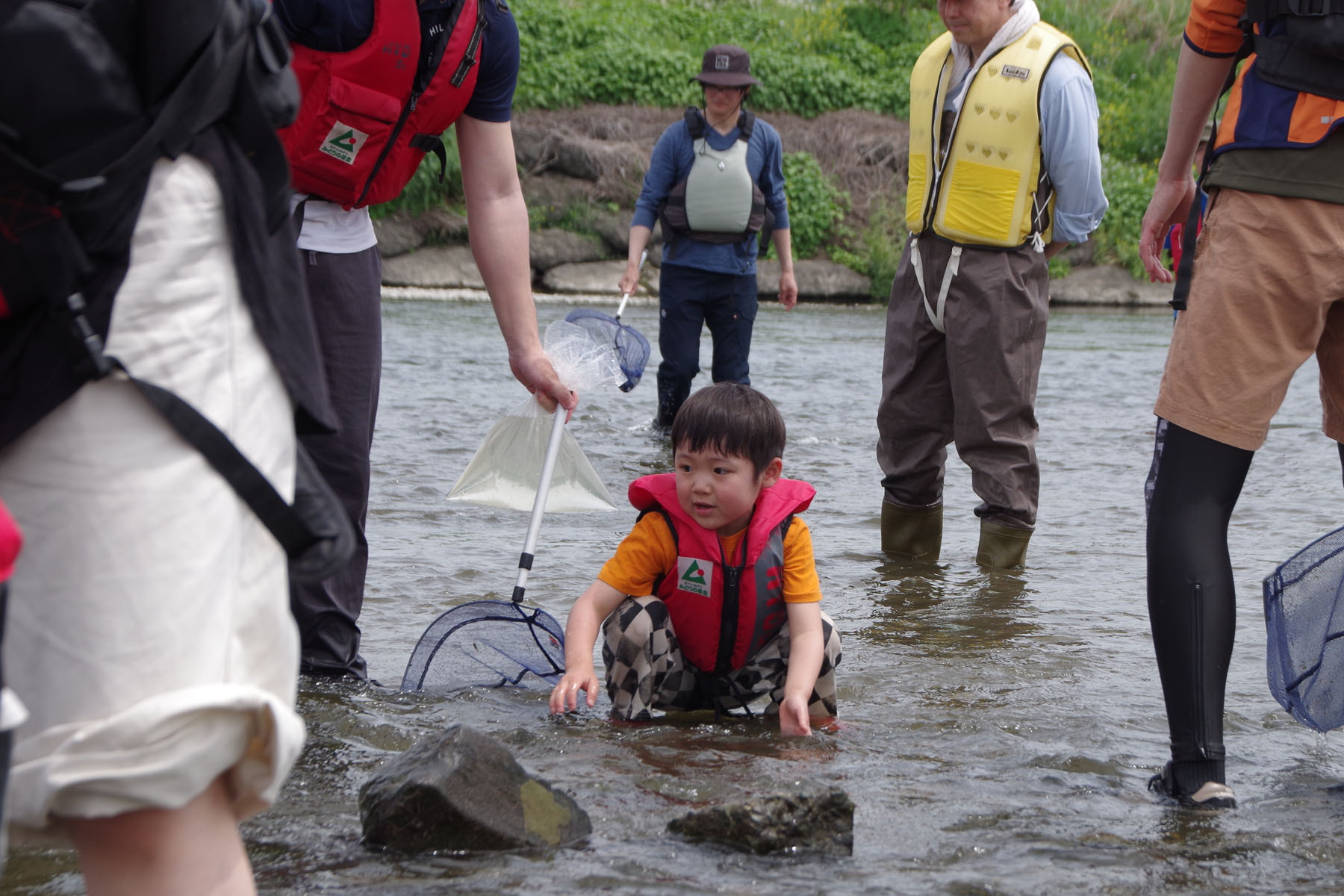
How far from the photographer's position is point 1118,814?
2.95m

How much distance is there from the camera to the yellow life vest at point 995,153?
5344mm

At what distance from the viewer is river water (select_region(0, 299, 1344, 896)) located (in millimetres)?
2600

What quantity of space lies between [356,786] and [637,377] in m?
2.17

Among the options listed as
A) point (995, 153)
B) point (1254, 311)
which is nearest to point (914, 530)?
point (995, 153)

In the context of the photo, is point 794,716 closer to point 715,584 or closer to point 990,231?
point 715,584

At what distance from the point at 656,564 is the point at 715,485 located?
10.0 inches

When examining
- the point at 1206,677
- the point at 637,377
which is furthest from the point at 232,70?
the point at 637,377

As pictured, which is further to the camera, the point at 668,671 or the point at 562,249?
the point at 562,249

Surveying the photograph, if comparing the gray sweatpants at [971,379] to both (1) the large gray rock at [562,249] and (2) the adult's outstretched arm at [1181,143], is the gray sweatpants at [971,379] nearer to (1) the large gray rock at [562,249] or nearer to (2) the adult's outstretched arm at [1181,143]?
(2) the adult's outstretched arm at [1181,143]

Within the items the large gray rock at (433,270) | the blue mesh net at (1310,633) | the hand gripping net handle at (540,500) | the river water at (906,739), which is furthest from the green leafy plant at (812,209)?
the blue mesh net at (1310,633)

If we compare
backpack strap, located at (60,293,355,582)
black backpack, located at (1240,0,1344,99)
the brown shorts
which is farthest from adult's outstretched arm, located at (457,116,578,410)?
backpack strap, located at (60,293,355,582)

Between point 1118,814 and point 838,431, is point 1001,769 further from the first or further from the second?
point 838,431

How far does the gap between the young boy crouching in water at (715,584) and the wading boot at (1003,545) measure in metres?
2.01

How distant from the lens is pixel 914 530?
19.0 feet
